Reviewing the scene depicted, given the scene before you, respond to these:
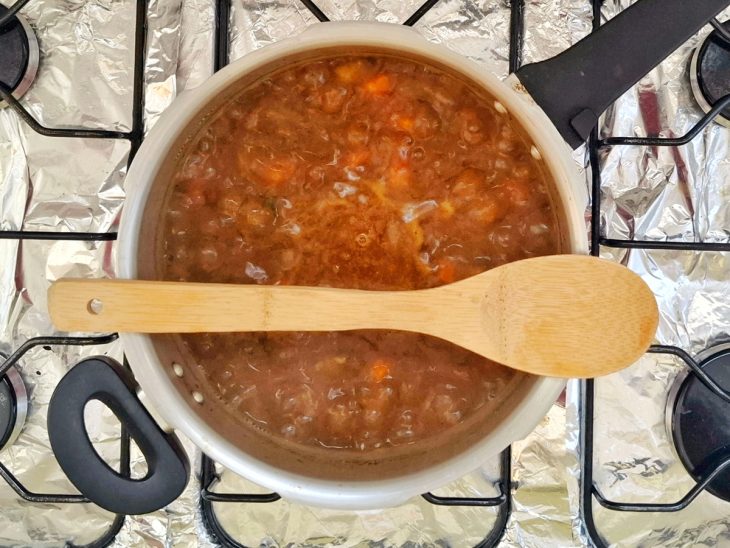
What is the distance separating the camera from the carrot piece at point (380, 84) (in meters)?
0.60

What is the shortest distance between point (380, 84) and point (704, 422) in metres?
0.51

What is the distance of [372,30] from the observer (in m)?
0.53

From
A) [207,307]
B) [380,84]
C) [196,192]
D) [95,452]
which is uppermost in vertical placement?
[380,84]

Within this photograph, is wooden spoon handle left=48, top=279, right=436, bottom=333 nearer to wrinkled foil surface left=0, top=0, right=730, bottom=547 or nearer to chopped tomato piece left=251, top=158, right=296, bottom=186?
chopped tomato piece left=251, top=158, right=296, bottom=186

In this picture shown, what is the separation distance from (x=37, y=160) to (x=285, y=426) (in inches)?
16.5

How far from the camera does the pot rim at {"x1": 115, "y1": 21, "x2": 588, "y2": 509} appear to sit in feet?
1.75

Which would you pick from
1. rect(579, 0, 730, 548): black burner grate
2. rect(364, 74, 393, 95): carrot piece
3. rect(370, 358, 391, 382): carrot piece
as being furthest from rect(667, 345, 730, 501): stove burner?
rect(364, 74, 393, 95): carrot piece

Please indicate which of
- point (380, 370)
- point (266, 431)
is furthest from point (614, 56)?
point (266, 431)

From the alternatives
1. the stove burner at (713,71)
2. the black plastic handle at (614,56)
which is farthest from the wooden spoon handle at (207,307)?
the stove burner at (713,71)

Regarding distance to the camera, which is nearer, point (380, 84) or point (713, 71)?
point (380, 84)

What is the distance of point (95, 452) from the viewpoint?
0.57m

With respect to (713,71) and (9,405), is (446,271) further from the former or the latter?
(9,405)

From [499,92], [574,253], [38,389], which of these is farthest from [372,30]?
[38,389]

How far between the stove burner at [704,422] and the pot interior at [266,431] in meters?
0.24
